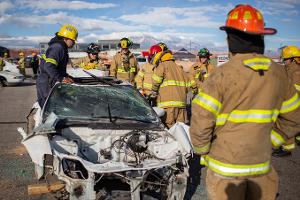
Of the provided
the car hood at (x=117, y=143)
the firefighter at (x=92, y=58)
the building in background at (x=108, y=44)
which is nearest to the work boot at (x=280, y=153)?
the car hood at (x=117, y=143)

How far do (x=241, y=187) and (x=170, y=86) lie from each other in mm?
3562

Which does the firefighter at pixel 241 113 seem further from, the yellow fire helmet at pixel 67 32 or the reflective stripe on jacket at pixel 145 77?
the reflective stripe on jacket at pixel 145 77

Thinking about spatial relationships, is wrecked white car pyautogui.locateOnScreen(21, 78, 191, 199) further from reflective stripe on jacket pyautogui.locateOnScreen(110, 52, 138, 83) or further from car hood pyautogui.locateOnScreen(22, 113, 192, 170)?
reflective stripe on jacket pyautogui.locateOnScreen(110, 52, 138, 83)

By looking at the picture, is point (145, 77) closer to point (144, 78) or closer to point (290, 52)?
point (144, 78)

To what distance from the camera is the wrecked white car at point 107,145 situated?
3309 millimetres

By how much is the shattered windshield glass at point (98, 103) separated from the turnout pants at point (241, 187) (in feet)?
7.34

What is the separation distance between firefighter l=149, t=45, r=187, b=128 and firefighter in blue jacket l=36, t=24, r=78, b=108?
5.33 ft

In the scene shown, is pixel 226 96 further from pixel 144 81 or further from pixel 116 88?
pixel 144 81

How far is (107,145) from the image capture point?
164 inches

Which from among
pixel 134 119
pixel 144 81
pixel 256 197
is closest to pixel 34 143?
pixel 134 119

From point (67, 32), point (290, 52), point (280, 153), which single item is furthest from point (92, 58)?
point (280, 153)

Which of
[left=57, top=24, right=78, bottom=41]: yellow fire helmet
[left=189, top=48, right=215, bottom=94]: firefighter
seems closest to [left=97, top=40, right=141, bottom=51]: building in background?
[left=189, top=48, right=215, bottom=94]: firefighter

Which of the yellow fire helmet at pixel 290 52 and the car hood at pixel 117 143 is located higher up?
the yellow fire helmet at pixel 290 52

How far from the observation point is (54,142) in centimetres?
362
